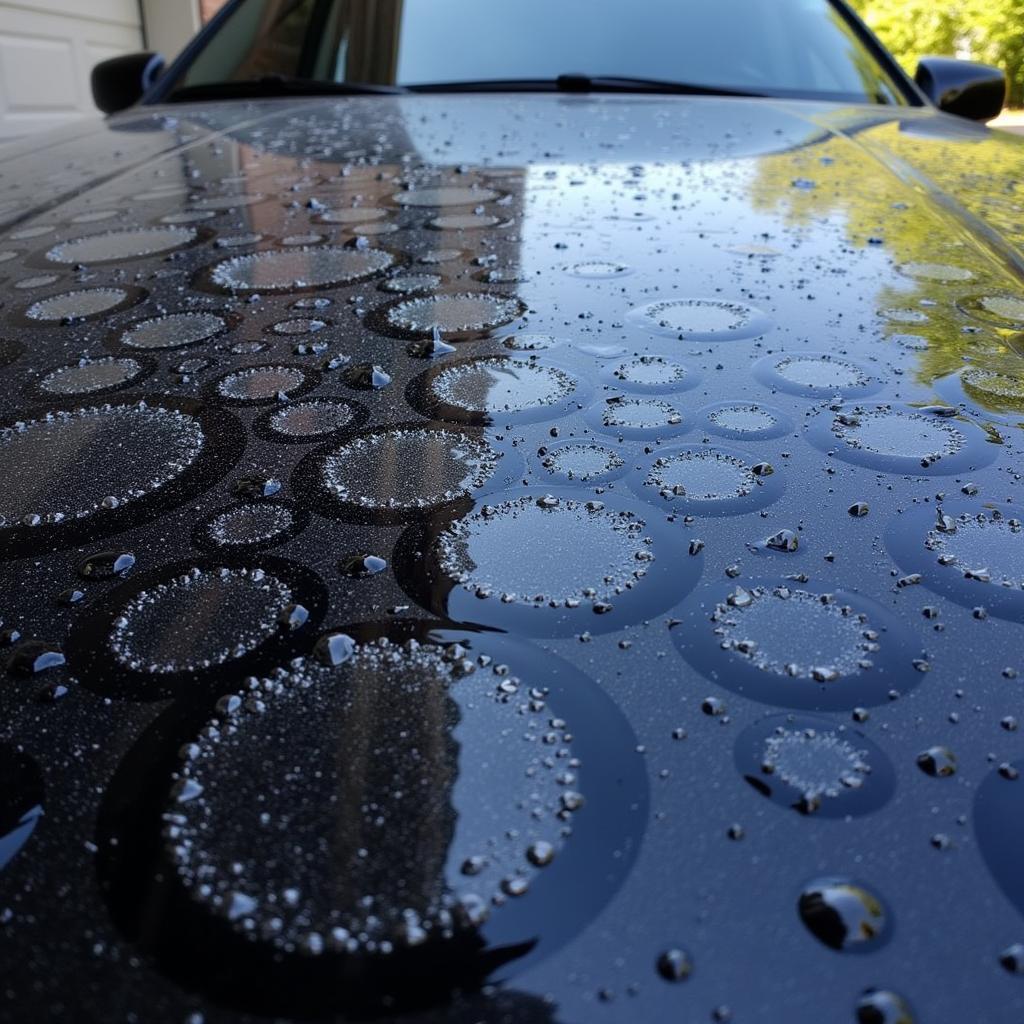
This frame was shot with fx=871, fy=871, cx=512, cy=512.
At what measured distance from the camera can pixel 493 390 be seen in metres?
0.83

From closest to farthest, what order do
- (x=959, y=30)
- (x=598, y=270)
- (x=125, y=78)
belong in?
(x=598, y=270) → (x=125, y=78) → (x=959, y=30)

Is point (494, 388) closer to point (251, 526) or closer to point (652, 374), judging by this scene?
point (652, 374)

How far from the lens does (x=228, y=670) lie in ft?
1.66

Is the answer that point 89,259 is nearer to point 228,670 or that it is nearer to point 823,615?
point 228,670

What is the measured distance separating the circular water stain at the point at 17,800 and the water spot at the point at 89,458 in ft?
0.85

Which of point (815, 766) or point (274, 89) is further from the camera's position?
point (274, 89)

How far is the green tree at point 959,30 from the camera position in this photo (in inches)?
571

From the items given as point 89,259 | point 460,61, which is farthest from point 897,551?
point 460,61

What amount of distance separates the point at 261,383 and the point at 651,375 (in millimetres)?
383

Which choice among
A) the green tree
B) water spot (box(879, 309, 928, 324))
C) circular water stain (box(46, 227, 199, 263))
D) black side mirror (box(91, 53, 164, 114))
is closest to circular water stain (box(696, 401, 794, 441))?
water spot (box(879, 309, 928, 324))

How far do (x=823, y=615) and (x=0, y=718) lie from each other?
0.48 m

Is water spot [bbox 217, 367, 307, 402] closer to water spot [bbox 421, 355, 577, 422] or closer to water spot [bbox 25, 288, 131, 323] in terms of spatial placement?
water spot [bbox 421, 355, 577, 422]

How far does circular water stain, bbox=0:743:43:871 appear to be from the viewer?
0.40 meters

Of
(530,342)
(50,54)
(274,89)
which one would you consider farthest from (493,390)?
(50,54)
